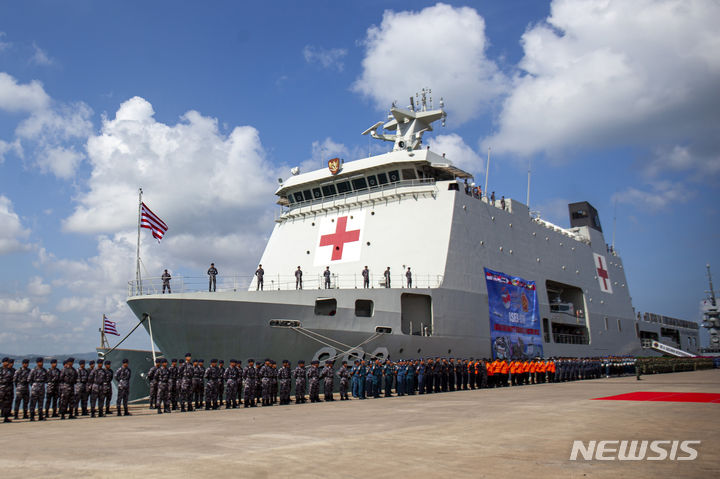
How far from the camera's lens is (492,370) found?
18672mm

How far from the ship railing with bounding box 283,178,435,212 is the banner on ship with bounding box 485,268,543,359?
414cm

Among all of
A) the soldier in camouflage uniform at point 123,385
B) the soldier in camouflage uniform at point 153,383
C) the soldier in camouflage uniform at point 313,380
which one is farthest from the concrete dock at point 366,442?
the soldier in camouflage uniform at point 313,380

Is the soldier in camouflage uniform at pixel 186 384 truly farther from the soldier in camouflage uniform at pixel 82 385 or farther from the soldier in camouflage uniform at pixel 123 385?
the soldier in camouflage uniform at pixel 82 385

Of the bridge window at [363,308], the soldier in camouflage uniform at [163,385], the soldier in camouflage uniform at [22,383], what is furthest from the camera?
the bridge window at [363,308]

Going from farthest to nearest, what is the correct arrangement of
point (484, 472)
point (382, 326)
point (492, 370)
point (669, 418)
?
1. point (492, 370)
2. point (382, 326)
3. point (669, 418)
4. point (484, 472)

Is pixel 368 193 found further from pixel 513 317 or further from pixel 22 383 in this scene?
pixel 22 383

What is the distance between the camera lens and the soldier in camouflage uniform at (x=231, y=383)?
496 inches

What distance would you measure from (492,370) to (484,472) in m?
14.6

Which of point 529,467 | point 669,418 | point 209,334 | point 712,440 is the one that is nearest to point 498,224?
point 209,334

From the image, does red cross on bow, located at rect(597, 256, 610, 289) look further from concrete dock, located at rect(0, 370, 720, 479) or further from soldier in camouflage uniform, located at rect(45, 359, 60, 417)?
soldier in camouflage uniform, located at rect(45, 359, 60, 417)

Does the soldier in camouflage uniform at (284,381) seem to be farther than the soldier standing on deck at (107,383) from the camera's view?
Yes

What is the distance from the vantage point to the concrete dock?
4848 mm

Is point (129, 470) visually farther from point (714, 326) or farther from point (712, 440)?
point (714, 326)

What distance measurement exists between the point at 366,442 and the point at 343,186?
15.5m
